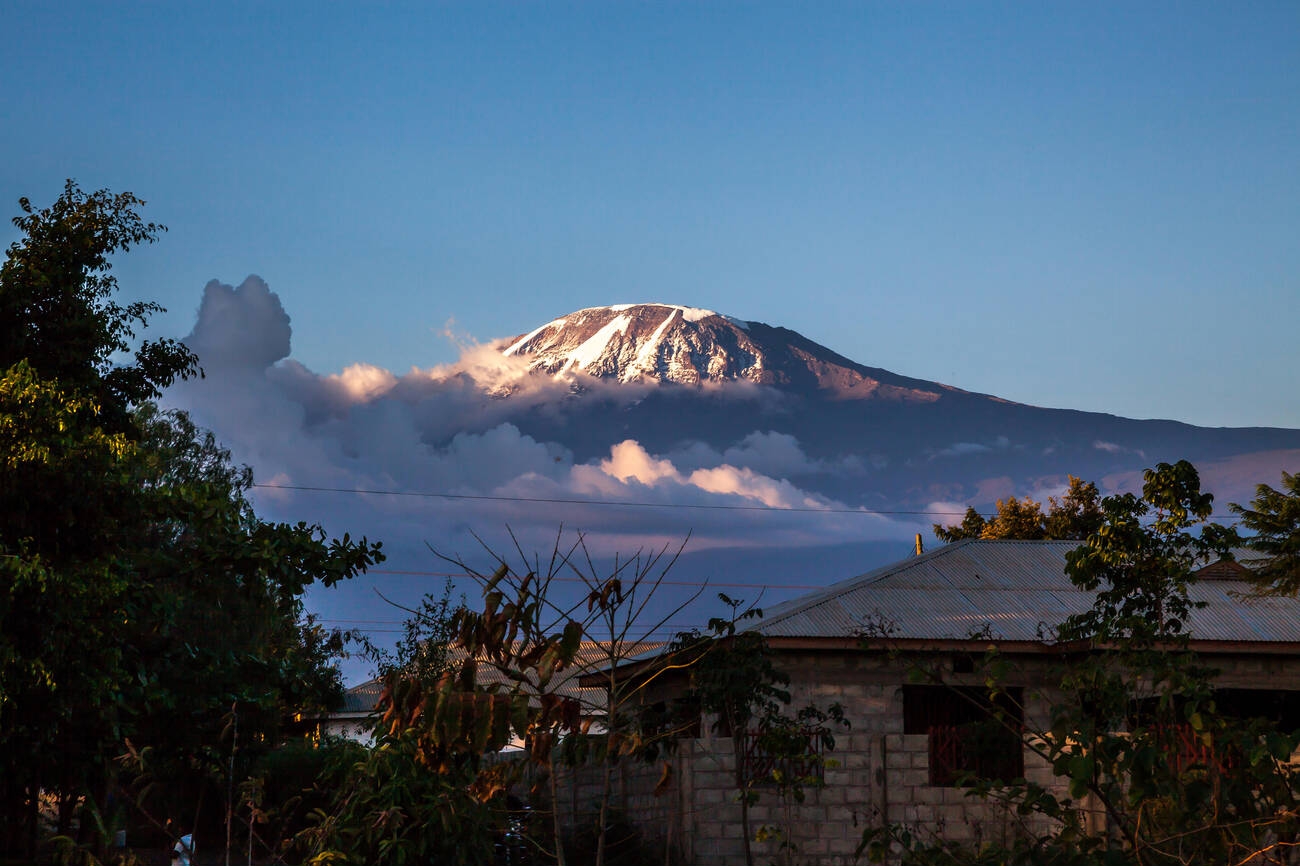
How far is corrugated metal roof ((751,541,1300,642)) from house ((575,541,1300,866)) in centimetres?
3

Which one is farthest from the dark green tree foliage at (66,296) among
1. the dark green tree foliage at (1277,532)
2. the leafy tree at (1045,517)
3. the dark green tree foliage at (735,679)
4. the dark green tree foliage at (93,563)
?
the leafy tree at (1045,517)

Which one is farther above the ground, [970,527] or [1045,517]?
[1045,517]

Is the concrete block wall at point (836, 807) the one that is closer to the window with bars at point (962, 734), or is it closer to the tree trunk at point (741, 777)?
the tree trunk at point (741, 777)

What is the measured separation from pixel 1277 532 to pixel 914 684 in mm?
5950

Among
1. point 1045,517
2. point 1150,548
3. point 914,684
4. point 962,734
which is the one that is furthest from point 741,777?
point 1045,517

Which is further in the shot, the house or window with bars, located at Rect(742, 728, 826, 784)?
the house

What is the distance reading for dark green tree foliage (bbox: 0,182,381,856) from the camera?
35.5 ft

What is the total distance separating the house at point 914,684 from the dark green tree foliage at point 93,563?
13.6ft

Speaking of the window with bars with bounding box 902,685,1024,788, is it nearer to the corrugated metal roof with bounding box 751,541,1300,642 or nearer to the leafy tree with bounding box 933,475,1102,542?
the corrugated metal roof with bounding box 751,541,1300,642

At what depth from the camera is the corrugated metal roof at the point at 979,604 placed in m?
16.2

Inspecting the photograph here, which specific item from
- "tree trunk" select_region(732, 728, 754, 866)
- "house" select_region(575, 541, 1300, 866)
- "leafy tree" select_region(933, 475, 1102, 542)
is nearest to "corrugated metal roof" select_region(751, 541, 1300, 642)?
"house" select_region(575, 541, 1300, 866)

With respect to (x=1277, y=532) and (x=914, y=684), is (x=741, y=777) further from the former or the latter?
(x=1277, y=532)

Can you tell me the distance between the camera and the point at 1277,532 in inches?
634

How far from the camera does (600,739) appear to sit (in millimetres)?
5723
